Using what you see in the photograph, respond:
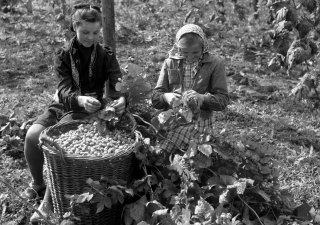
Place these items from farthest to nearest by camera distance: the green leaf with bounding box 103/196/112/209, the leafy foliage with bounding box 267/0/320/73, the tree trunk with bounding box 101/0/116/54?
the leafy foliage with bounding box 267/0/320/73
the tree trunk with bounding box 101/0/116/54
the green leaf with bounding box 103/196/112/209

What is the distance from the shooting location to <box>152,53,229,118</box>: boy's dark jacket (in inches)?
110

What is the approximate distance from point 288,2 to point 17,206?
8.45ft

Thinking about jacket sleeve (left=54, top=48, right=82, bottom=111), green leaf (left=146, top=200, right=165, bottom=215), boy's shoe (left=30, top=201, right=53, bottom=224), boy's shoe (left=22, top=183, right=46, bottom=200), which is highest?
jacket sleeve (left=54, top=48, right=82, bottom=111)

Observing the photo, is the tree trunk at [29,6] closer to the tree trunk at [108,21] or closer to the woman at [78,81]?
the tree trunk at [108,21]

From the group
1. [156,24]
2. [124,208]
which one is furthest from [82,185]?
Answer: [156,24]

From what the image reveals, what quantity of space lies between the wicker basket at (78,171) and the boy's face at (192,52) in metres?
0.61

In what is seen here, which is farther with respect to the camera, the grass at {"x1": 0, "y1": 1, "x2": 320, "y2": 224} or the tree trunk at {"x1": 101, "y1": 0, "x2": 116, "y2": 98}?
the tree trunk at {"x1": 101, "y1": 0, "x2": 116, "y2": 98}

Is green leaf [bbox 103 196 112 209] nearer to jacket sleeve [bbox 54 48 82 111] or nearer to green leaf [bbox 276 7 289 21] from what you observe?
jacket sleeve [bbox 54 48 82 111]

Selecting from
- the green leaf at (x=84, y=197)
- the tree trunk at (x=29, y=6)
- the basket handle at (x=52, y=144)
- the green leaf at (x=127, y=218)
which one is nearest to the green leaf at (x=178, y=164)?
the green leaf at (x=127, y=218)

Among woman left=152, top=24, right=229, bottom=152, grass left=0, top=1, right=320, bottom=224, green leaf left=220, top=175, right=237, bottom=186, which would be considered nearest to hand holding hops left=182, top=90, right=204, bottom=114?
woman left=152, top=24, right=229, bottom=152

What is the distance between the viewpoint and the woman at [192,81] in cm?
266

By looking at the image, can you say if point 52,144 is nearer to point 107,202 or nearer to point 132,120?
point 107,202

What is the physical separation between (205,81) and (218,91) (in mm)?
105

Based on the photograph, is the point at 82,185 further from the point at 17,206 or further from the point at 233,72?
the point at 233,72
